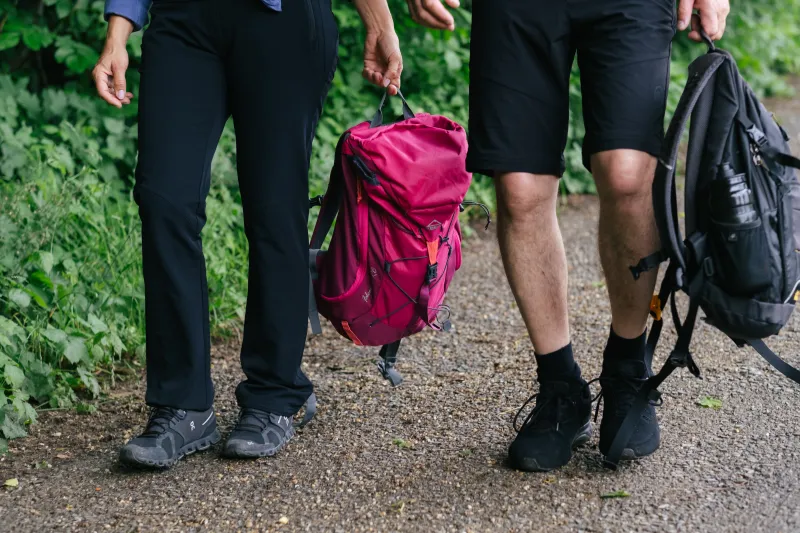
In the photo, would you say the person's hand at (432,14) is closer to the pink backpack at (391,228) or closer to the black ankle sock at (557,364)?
the pink backpack at (391,228)

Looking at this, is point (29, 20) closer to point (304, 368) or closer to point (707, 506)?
point (304, 368)

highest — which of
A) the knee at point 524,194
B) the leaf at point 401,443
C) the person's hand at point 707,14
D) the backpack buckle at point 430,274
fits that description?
the person's hand at point 707,14

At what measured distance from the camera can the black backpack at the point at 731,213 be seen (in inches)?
100

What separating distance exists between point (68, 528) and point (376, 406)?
1.21 meters

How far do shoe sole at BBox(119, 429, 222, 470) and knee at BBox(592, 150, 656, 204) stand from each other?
143cm

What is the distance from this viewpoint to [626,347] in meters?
2.99

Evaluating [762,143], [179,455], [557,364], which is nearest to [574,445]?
[557,364]

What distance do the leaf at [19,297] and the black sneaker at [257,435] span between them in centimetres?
113

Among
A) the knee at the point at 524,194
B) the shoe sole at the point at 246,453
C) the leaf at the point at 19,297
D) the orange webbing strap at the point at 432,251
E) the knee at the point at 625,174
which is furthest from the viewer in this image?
the leaf at the point at 19,297

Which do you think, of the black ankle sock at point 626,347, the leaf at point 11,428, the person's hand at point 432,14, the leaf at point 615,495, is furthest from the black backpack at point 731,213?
the leaf at point 11,428

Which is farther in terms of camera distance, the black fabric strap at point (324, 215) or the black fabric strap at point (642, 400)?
the black fabric strap at point (324, 215)

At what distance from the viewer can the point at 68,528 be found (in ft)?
8.96

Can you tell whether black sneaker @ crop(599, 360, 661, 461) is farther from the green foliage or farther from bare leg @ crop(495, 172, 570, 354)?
the green foliage

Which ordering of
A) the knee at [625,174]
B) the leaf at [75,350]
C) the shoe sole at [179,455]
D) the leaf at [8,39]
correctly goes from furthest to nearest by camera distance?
the leaf at [8,39] < the leaf at [75,350] < the shoe sole at [179,455] < the knee at [625,174]
